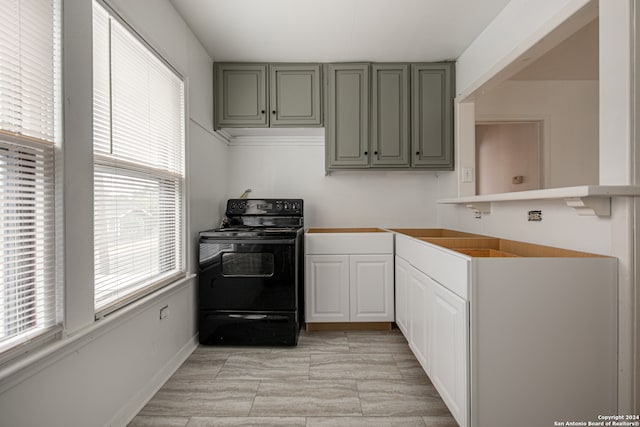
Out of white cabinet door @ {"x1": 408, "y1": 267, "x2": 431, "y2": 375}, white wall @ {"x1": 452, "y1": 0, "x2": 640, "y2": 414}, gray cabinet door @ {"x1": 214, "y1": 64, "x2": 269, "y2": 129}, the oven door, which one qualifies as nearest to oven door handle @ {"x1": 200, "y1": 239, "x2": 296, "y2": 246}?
the oven door

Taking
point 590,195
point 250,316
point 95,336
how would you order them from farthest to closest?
point 250,316 < point 95,336 < point 590,195

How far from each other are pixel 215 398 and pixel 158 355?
0.44 m

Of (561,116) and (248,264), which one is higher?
(561,116)

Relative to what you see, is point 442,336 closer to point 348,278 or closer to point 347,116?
point 348,278

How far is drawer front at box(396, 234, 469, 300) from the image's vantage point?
1.36m

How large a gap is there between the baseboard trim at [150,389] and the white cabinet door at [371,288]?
133 centimetres

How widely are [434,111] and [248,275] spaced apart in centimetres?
216

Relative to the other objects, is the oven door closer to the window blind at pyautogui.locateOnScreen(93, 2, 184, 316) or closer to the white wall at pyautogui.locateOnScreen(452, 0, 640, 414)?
the window blind at pyautogui.locateOnScreen(93, 2, 184, 316)

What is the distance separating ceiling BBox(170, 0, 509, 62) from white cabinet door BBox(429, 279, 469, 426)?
1798 mm

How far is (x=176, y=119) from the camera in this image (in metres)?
2.15

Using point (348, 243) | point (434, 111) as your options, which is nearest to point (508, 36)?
point (434, 111)

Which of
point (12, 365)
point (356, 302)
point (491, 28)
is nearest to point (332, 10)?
point (491, 28)

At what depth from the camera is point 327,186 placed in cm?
325

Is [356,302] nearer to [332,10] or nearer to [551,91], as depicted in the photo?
[332,10]
